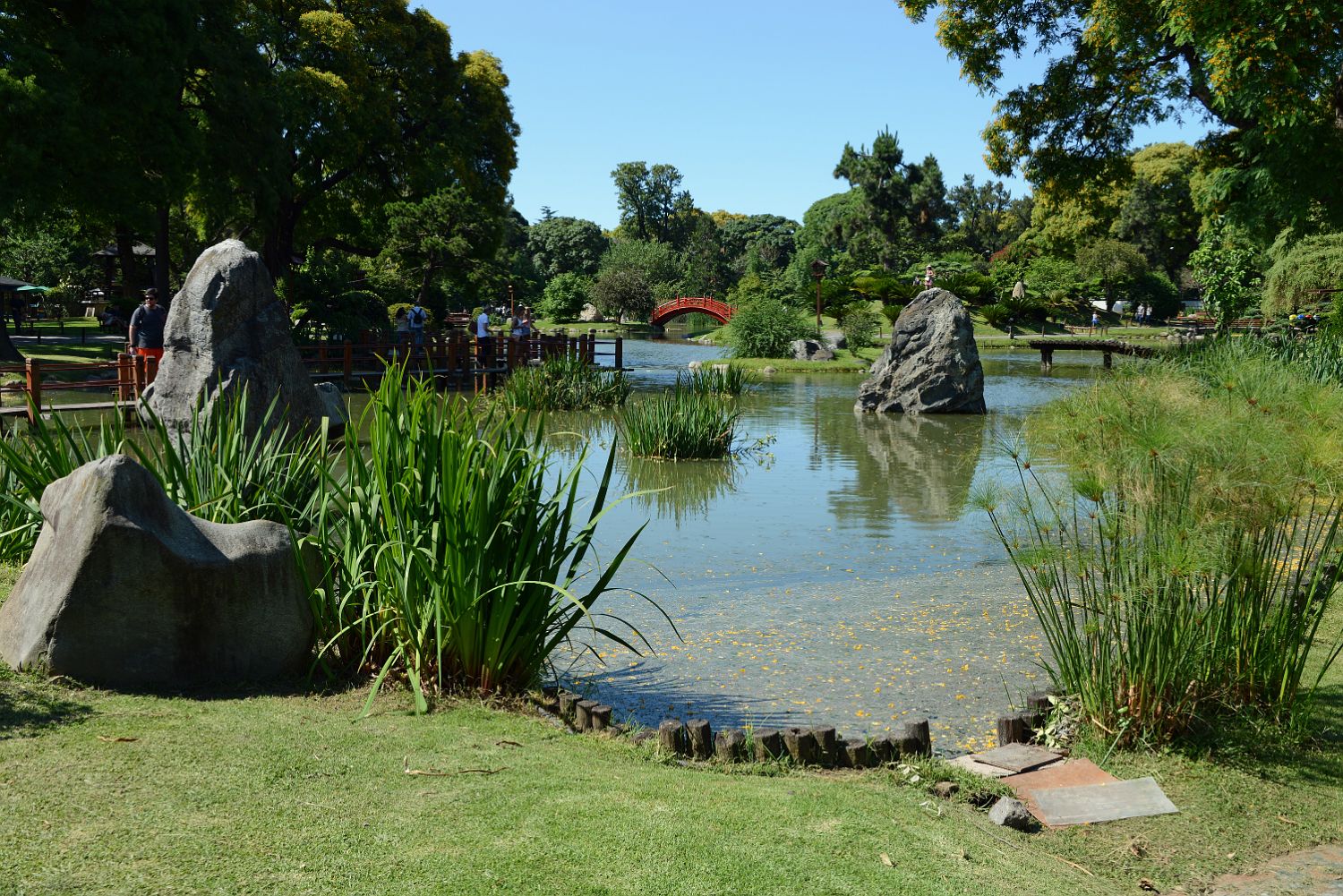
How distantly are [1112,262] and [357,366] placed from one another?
40.4m

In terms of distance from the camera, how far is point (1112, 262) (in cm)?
5244

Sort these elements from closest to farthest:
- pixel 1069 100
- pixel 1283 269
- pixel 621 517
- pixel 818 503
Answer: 1. pixel 621 517
2. pixel 818 503
3. pixel 1069 100
4. pixel 1283 269

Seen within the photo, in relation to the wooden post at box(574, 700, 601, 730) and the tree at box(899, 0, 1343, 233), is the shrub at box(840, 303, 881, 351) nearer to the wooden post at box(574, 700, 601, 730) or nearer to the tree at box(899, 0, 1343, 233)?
the tree at box(899, 0, 1343, 233)

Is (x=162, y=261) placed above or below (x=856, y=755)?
above

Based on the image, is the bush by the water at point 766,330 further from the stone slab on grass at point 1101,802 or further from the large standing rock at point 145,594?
the stone slab on grass at point 1101,802

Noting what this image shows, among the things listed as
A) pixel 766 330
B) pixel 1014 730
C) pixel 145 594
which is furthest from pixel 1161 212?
pixel 145 594

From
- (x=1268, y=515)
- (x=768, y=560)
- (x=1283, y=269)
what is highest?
(x=1283, y=269)

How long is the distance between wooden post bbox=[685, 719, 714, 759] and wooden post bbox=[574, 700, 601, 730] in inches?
Answer: 18.8

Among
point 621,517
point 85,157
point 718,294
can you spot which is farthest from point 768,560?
point 718,294

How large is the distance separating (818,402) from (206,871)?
2013 centimetres

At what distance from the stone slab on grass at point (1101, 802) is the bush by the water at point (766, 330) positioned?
28014mm

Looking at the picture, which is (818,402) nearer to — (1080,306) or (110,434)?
(110,434)

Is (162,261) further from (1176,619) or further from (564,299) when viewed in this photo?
(564,299)

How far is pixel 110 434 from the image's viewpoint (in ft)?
22.8
